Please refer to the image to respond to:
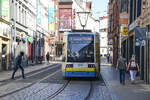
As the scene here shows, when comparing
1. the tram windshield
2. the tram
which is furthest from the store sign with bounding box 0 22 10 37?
the tram windshield

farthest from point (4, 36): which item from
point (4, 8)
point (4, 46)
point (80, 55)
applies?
point (80, 55)

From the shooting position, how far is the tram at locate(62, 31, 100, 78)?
740 inches

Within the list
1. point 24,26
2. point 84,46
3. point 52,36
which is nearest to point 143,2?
point 84,46

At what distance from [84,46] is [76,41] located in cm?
59

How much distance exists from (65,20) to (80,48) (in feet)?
216

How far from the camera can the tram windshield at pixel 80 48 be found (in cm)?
1891

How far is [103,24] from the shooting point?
124125mm

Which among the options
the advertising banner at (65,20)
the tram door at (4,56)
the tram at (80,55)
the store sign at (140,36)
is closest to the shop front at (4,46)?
the tram door at (4,56)

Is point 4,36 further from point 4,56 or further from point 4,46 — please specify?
point 4,56

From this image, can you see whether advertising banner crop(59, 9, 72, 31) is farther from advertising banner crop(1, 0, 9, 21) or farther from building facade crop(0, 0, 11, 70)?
advertising banner crop(1, 0, 9, 21)

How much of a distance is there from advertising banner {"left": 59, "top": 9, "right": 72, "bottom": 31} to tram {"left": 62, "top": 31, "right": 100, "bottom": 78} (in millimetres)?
62555

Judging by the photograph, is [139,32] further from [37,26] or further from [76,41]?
[37,26]

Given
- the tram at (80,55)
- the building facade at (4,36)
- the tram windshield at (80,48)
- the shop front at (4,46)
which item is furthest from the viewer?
the shop front at (4,46)

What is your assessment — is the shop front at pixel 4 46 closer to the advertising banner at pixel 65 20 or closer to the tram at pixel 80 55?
the tram at pixel 80 55
